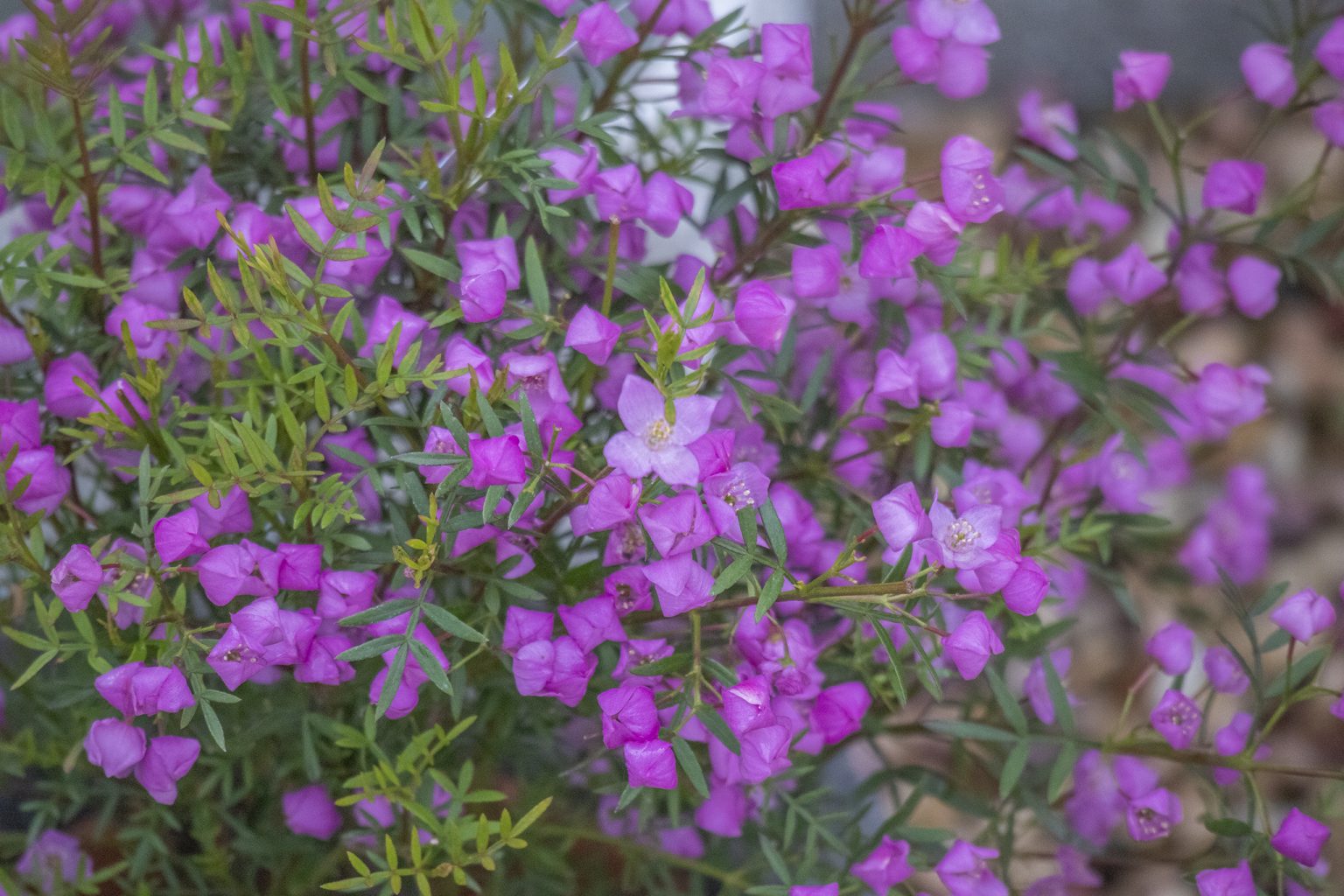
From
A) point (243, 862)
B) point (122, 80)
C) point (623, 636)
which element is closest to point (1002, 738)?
point (623, 636)

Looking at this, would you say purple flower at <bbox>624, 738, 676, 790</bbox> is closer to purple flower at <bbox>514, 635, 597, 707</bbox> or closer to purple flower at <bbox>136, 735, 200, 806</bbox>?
purple flower at <bbox>514, 635, 597, 707</bbox>

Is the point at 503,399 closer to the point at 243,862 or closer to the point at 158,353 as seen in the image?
the point at 158,353

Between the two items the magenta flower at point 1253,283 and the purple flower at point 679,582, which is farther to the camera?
the magenta flower at point 1253,283

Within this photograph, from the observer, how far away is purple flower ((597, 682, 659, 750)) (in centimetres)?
47

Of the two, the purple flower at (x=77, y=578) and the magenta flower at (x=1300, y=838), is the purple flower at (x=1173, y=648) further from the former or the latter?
the purple flower at (x=77, y=578)

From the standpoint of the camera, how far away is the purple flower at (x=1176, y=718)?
1.94 feet

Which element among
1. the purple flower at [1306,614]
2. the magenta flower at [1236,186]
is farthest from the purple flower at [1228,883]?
the magenta flower at [1236,186]

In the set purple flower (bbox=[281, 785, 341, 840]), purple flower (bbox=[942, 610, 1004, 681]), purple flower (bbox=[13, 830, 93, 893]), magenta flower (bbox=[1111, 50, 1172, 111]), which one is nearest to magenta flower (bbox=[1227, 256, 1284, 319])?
magenta flower (bbox=[1111, 50, 1172, 111])

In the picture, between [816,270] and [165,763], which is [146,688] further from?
[816,270]

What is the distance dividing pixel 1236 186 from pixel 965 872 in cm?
38

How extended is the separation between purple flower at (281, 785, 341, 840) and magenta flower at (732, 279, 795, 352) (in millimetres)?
313

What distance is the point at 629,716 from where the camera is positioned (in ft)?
1.54

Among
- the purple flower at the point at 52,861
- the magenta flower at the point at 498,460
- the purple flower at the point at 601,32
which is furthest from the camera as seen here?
the purple flower at the point at 52,861

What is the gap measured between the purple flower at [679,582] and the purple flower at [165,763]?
20 cm
